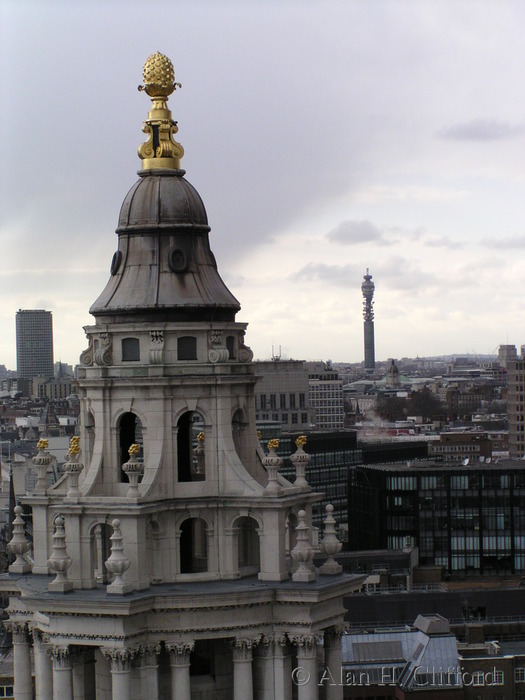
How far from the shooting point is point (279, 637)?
34219 mm

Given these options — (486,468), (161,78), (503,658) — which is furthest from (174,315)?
(486,468)

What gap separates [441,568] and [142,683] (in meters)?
121

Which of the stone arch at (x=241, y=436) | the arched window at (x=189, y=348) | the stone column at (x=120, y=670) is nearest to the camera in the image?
the stone column at (x=120, y=670)

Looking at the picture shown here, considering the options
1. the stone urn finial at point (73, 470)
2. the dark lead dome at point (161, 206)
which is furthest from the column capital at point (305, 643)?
the dark lead dome at point (161, 206)

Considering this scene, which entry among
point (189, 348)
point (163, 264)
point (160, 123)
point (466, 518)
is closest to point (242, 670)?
point (189, 348)

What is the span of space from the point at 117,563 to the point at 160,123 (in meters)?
8.60

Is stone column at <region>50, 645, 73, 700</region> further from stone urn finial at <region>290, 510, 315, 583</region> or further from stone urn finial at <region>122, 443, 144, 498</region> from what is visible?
stone urn finial at <region>290, 510, 315, 583</region>

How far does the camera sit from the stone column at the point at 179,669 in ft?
110

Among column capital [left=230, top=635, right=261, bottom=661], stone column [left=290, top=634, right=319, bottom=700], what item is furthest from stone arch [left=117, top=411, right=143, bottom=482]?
stone column [left=290, top=634, right=319, bottom=700]

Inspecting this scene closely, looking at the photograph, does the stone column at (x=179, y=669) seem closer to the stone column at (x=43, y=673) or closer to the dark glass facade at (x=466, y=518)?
the stone column at (x=43, y=673)

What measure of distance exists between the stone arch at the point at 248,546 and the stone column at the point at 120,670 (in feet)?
9.37

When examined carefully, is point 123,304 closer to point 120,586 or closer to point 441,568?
point 120,586

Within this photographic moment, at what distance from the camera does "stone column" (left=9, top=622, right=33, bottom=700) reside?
36.4m

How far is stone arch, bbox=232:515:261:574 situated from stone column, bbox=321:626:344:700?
177 centimetres
